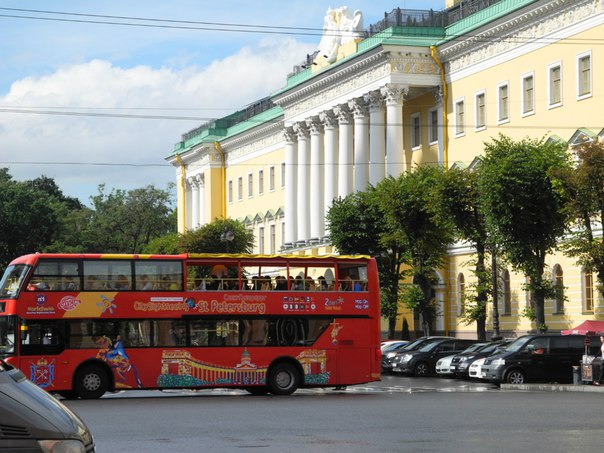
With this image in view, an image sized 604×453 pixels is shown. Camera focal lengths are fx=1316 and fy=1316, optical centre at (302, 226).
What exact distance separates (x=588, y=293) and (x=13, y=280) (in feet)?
99.2

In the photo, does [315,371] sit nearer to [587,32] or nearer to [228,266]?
[228,266]

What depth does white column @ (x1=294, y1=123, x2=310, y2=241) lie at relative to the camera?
83.1m

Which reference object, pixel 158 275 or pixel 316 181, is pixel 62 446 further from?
pixel 316 181

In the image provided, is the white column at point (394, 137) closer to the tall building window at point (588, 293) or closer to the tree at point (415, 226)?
the tree at point (415, 226)

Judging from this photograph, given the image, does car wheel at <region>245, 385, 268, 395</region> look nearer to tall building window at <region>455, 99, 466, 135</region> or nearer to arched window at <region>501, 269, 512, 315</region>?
arched window at <region>501, 269, 512, 315</region>

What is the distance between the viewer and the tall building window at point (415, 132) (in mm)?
72625

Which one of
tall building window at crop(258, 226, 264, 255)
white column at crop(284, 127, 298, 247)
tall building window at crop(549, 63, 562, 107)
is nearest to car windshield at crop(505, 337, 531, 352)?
tall building window at crop(549, 63, 562, 107)

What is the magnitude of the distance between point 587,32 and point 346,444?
41.1m

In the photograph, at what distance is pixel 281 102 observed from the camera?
87.6m

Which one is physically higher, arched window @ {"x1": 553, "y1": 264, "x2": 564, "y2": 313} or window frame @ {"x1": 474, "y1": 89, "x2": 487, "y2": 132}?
window frame @ {"x1": 474, "y1": 89, "x2": 487, "y2": 132}

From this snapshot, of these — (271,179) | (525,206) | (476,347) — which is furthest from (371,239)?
(271,179)

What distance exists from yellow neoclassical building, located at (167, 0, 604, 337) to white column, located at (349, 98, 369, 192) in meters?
0.08

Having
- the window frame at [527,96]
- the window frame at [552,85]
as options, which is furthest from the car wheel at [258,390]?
the window frame at [527,96]

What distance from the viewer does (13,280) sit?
104 ft
